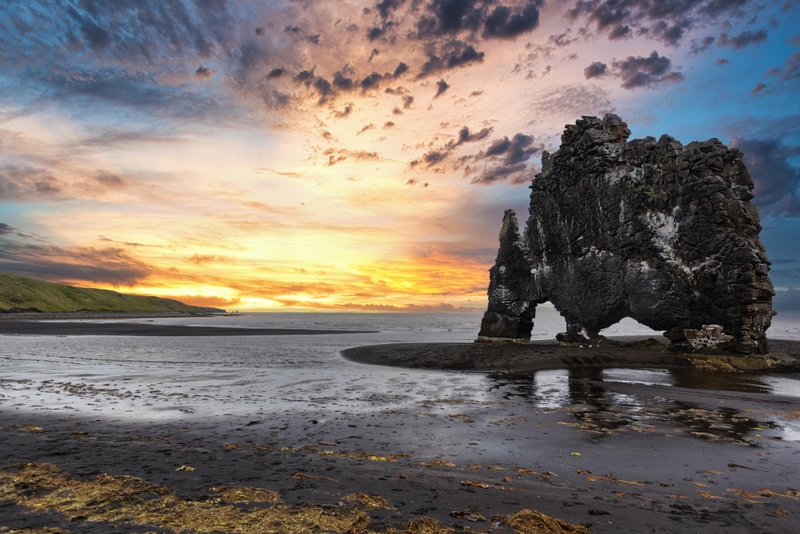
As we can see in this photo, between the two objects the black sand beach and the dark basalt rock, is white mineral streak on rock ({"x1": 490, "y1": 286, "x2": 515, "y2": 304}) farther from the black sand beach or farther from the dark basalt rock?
the black sand beach

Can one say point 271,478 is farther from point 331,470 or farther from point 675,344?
point 675,344

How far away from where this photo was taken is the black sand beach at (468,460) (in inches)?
195

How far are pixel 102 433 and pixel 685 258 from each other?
3052 cm

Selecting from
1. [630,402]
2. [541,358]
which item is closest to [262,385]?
[630,402]

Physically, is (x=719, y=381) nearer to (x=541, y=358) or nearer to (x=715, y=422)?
(x=541, y=358)

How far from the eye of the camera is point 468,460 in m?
7.21

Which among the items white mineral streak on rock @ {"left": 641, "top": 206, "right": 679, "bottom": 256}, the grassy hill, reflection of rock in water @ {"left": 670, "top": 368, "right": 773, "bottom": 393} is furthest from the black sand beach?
the grassy hill

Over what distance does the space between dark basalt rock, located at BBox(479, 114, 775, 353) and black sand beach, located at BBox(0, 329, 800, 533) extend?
41.5ft

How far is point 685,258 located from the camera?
80.7 ft

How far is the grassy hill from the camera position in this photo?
10650 cm

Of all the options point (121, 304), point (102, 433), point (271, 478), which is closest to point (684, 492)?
point (271, 478)

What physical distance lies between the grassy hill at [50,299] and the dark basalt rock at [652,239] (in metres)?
133

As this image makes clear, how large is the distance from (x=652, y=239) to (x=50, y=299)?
163152 mm

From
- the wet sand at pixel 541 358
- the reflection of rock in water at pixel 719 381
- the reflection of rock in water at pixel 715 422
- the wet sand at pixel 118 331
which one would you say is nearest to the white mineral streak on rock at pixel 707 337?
the wet sand at pixel 541 358
